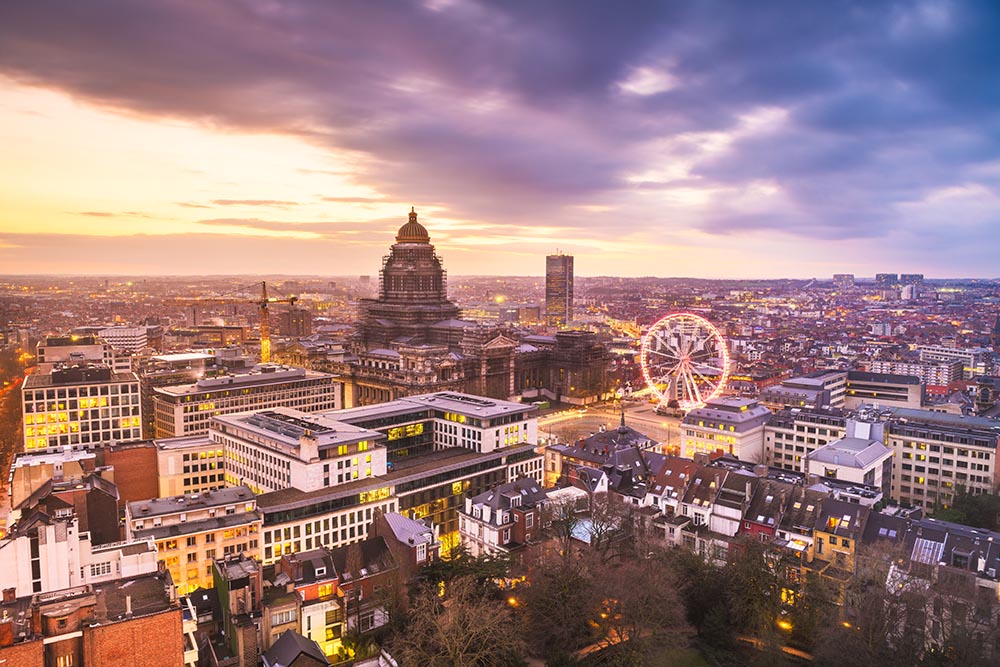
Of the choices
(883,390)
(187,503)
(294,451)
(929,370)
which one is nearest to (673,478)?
(294,451)

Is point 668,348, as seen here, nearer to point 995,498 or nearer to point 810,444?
point 810,444

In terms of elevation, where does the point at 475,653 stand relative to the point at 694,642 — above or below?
above

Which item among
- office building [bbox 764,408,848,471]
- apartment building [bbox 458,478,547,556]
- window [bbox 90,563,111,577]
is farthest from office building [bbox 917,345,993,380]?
window [bbox 90,563,111,577]

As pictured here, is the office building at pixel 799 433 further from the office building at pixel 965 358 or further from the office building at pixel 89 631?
the office building at pixel 965 358

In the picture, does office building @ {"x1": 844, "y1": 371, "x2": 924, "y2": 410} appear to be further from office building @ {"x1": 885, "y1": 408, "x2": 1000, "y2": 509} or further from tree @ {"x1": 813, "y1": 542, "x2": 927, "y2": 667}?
tree @ {"x1": 813, "y1": 542, "x2": 927, "y2": 667}

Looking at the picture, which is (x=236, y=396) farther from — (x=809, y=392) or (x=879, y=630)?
(x=809, y=392)

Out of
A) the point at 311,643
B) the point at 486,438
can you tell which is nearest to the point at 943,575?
the point at 311,643
